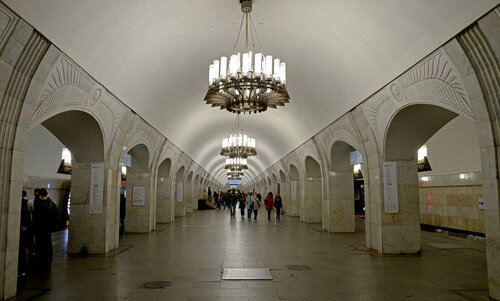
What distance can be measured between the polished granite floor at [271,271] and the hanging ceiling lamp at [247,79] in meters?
3.49

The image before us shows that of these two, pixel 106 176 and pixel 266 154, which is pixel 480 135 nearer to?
pixel 106 176

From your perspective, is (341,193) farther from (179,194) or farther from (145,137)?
(179,194)

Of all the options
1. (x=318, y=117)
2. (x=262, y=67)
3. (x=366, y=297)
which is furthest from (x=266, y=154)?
(x=366, y=297)

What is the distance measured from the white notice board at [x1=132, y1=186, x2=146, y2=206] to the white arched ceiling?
2.61 meters

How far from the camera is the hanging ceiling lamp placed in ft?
22.4

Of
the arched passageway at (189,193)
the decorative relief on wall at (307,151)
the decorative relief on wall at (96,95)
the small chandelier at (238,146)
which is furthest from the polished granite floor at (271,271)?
the arched passageway at (189,193)

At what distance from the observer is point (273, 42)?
9258mm

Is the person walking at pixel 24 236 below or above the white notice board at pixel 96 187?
below

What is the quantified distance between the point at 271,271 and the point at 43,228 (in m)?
4.50

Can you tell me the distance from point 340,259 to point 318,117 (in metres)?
6.07

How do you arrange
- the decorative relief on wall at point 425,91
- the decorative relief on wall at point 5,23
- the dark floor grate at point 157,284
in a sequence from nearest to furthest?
the decorative relief on wall at point 5,23
the dark floor grate at point 157,284
the decorative relief on wall at point 425,91

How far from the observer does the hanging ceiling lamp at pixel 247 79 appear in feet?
22.4

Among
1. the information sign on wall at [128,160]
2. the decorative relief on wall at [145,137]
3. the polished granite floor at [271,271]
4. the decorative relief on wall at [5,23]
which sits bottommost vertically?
the polished granite floor at [271,271]

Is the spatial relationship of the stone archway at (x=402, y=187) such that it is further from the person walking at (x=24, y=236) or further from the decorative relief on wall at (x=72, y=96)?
the person walking at (x=24, y=236)
